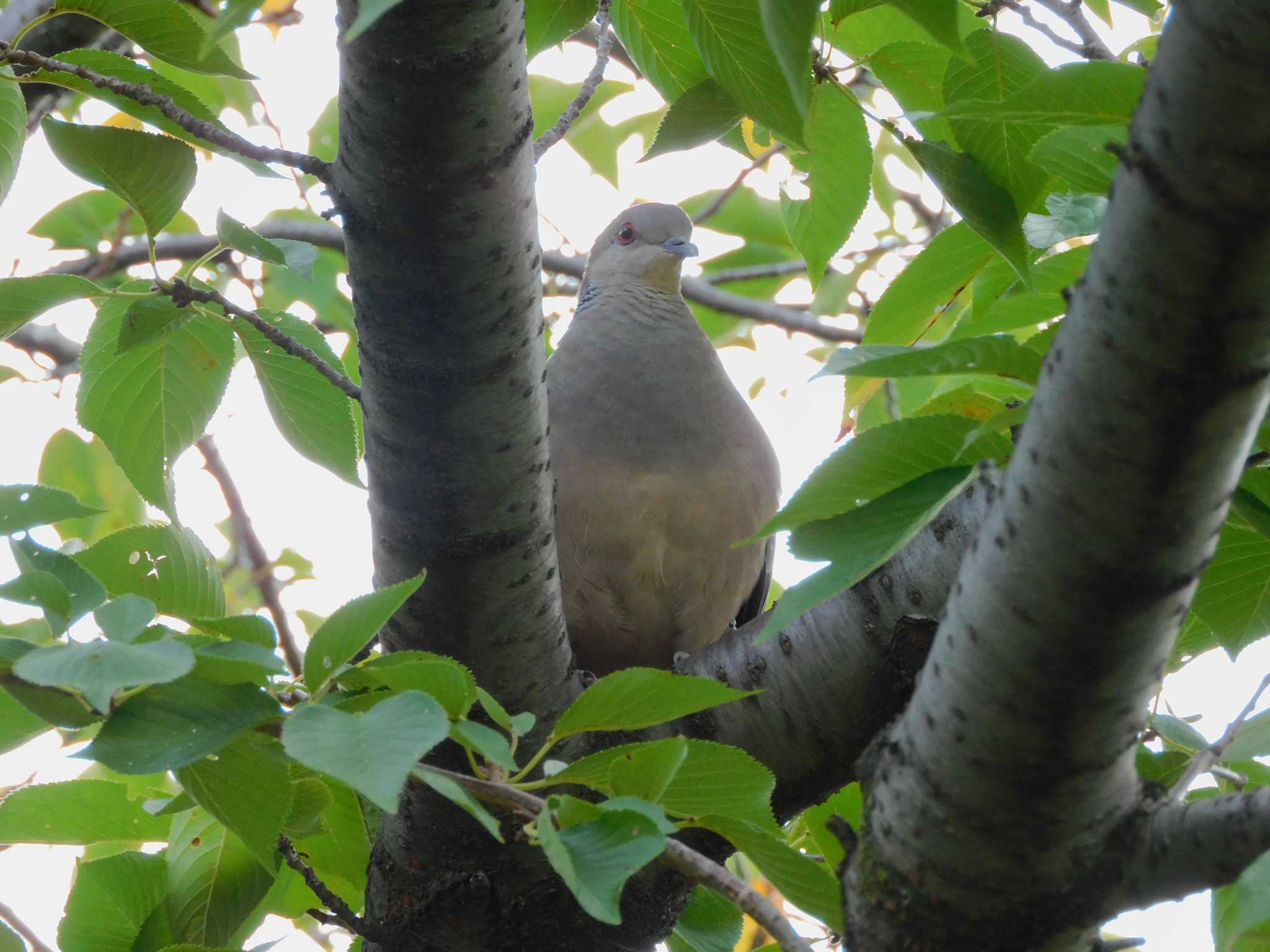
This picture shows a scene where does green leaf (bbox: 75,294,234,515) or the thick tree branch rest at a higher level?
green leaf (bbox: 75,294,234,515)

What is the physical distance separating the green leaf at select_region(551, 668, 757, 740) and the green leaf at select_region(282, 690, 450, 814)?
24 cm

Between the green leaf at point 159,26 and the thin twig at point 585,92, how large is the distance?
0.43 meters

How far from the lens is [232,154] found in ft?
5.35

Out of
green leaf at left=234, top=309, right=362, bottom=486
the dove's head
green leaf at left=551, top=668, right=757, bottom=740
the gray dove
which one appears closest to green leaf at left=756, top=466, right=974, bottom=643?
green leaf at left=551, top=668, right=757, bottom=740

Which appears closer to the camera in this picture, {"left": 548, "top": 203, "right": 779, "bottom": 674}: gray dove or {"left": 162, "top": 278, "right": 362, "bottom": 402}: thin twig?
{"left": 162, "top": 278, "right": 362, "bottom": 402}: thin twig

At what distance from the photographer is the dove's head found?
390 cm

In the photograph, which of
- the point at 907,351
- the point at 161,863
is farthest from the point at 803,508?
the point at 161,863

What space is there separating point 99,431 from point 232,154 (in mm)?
598

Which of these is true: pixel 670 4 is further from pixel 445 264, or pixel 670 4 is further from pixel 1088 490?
pixel 1088 490

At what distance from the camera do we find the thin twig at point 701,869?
3.99 feet

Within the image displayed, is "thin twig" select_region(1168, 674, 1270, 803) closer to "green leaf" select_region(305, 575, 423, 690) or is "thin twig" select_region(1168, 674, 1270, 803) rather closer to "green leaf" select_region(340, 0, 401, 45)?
"green leaf" select_region(305, 575, 423, 690)

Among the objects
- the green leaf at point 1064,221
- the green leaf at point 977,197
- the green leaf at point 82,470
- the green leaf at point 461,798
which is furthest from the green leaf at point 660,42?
the green leaf at point 82,470

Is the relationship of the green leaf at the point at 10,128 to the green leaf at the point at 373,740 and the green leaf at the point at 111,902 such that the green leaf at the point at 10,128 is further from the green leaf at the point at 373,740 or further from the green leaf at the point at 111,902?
the green leaf at the point at 373,740

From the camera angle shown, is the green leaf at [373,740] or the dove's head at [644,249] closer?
the green leaf at [373,740]
